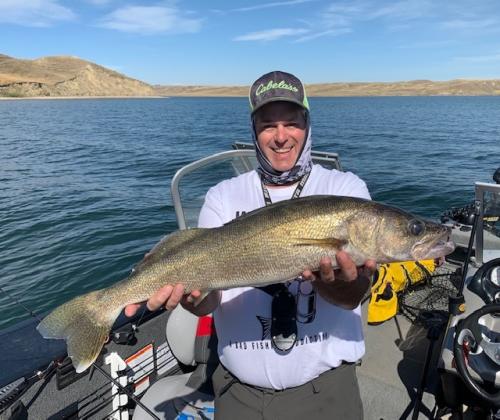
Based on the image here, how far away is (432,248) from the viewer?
2877 mm

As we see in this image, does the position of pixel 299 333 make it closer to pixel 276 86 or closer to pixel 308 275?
pixel 308 275

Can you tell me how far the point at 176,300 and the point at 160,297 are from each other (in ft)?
0.37

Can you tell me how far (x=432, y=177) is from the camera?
23.7 m

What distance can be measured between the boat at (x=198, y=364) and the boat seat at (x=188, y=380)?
0.01 metres

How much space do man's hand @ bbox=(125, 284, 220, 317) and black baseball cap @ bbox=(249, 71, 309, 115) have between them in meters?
1.40

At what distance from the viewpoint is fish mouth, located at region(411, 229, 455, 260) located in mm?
2863

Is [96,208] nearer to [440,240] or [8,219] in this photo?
→ [8,219]

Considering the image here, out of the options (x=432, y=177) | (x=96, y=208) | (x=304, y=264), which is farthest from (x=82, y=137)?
(x=304, y=264)

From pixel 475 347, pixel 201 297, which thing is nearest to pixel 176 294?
pixel 201 297

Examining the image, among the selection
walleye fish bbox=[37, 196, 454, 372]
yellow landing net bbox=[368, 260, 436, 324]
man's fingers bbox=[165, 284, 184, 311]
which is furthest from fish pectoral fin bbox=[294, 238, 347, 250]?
yellow landing net bbox=[368, 260, 436, 324]

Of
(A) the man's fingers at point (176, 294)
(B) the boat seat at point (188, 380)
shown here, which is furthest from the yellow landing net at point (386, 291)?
(A) the man's fingers at point (176, 294)

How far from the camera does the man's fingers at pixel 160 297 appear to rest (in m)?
2.82

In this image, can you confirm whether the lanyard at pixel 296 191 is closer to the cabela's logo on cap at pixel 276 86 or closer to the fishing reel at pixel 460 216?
the cabela's logo on cap at pixel 276 86

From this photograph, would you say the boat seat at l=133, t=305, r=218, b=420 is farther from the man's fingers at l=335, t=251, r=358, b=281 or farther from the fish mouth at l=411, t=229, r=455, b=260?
the fish mouth at l=411, t=229, r=455, b=260
